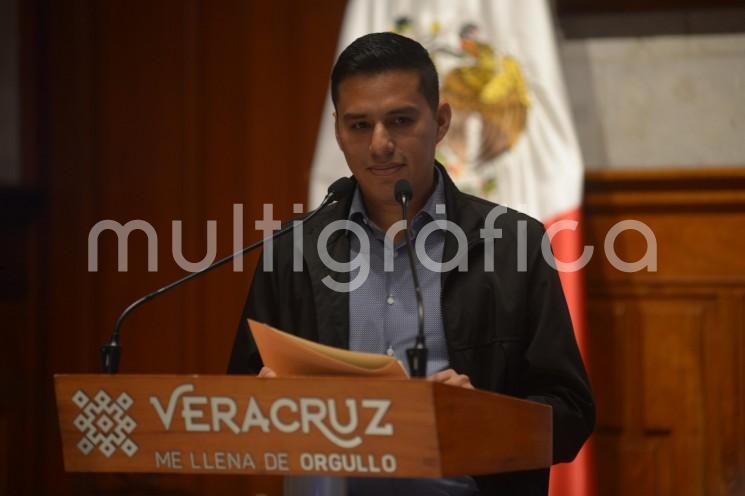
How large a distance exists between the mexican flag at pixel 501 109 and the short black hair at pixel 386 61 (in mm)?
1374

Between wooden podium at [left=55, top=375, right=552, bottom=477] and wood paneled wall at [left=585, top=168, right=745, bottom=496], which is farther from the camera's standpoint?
wood paneled wall at [left=585, top=168, right=745, bottom=496]

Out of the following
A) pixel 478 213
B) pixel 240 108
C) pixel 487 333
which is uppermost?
pixel 240 108

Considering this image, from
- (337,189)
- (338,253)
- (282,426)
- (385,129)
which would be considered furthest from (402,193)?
(282,426)

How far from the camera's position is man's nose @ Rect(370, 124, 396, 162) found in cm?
178

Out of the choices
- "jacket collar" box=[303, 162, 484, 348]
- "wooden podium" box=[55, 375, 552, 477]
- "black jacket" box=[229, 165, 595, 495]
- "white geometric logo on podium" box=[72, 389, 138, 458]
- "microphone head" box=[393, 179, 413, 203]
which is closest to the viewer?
"wooden podium" box=[55, 375, 552, 477]

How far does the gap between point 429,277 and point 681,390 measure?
1821 millimetres

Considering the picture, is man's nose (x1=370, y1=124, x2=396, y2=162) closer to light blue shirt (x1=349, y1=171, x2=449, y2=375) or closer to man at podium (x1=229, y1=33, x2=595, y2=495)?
man at podium (x1=229, y1=33, x2=595, y2=495)

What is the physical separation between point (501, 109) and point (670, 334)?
937 millimetres

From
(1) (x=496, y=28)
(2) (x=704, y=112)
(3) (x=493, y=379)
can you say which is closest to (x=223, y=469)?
(3) (x=493, y=379)

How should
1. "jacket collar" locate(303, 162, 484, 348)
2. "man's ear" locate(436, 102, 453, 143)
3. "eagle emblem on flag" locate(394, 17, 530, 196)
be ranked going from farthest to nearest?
"eagle emblem on flag" locate(394, 17, 530, 196)
"man's ear" locate(436, 102, 453, 143)
"jacket collar" locate(303, 162, 484, 348)

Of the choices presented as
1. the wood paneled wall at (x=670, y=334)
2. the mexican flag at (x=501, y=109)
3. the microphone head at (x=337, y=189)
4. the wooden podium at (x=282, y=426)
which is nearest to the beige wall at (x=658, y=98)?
the wood paneled wall at (x=670, y=334)

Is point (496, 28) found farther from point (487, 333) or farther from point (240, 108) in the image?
point (487, 333)

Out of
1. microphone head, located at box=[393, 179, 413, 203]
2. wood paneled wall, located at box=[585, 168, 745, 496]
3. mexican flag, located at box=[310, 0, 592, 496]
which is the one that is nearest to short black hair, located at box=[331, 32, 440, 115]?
microphone head, located at box=[393, 179, 413, 203]

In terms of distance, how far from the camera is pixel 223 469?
1284 millimetres
